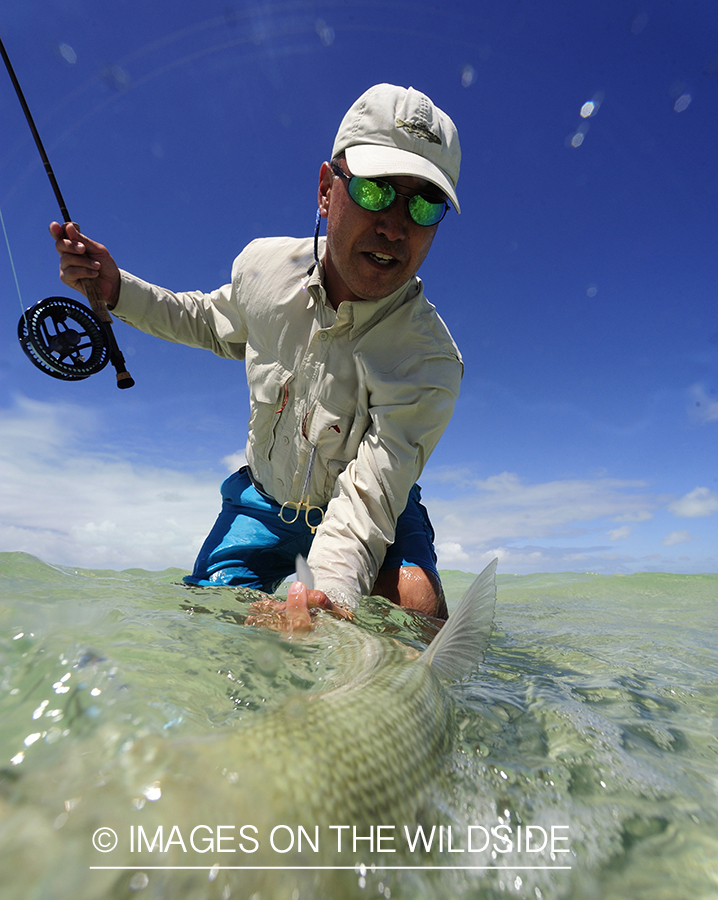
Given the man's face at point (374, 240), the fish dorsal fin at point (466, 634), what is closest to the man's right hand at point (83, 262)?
the man's face at point (374, 240)

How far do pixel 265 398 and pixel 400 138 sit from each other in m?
1.88

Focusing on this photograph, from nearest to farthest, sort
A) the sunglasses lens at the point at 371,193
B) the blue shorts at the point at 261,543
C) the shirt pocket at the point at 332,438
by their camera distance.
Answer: the sunglasses lens at the point at 371,193, the shirt pocket at the point at 332,438, the blue shorts at the point at 261,543

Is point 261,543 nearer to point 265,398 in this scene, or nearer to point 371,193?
point 265,398

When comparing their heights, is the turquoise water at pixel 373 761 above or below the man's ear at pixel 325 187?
below

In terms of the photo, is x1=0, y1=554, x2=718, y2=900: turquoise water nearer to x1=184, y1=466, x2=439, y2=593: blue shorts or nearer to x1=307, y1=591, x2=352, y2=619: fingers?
x1=307, y1=591, x2=352, y2=619: fingers

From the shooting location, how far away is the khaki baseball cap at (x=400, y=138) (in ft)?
9.52

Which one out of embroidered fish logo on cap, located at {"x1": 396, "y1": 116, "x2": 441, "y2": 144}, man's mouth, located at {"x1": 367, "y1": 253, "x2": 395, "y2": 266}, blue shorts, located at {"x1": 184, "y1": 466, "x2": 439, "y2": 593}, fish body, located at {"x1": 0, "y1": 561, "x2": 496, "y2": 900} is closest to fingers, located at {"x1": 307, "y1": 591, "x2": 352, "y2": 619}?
fish body, located at {"x1": 0, "y1": 561, "x2": 496, "y2": 900}

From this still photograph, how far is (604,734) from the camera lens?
5.28ft

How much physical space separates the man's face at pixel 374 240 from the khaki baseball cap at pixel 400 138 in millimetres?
109

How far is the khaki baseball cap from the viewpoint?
9.52ft

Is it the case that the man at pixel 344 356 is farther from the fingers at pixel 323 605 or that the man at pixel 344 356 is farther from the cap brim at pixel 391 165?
the fingers at pixel 323 605

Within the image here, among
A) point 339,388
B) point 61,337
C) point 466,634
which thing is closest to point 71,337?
point 61,337

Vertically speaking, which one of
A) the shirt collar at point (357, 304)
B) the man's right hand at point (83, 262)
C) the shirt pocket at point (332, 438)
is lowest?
the shirt pocket at point (332, 438)

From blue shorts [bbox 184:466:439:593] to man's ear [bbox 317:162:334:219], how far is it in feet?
6.93
